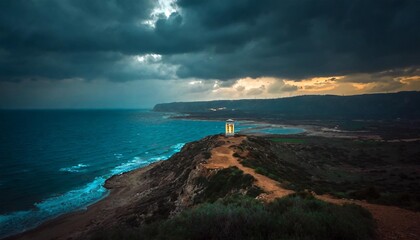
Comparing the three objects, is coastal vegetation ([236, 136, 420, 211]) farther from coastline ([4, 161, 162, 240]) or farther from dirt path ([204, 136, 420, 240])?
coastline ([4, 161, 162, 240])

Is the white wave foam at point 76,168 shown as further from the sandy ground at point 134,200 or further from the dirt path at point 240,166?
the dirt path at point 240,166

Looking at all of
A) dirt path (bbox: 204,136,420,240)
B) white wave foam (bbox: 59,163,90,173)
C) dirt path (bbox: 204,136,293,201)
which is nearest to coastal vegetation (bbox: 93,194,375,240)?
dirt path (bbox: 204,136,420,240)

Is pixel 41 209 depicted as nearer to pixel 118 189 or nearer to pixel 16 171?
pixel 118 189

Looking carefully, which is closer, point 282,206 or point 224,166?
point 282,206

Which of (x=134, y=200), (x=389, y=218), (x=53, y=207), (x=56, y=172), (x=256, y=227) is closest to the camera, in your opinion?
(x=256, y=227)

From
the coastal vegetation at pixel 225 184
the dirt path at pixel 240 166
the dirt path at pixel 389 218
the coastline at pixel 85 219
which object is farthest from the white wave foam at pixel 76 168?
the dirt path at pixel 389 218

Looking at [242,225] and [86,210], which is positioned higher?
[242,225]

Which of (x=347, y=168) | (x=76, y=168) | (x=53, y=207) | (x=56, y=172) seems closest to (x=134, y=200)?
(x=53, y=207)

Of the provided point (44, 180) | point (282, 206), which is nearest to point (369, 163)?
point (282, 206)

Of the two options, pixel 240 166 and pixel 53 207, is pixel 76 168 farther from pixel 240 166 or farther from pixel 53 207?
pixel 240 166
